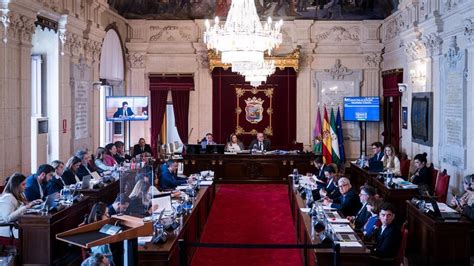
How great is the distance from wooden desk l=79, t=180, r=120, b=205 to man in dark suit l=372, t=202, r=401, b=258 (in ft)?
16.6

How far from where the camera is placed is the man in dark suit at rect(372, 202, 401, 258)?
6.21 m

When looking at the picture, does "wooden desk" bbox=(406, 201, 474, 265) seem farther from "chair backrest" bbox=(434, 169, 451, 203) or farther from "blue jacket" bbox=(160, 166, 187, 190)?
"blue jacket" bbox=(160, 166, 187, 190)

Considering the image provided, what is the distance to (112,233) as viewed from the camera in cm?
430

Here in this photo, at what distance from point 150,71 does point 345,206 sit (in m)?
11.0

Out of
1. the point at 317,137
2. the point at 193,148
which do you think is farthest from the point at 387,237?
the point at 317,137

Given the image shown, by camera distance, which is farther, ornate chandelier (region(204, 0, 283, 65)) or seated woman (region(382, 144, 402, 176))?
seated woman (region(382, 144, 402, 176))

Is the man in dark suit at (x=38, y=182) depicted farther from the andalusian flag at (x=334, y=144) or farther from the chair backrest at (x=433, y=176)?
the andalusian flag at (x=334, y=144)

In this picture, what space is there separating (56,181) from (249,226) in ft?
→ 11.5

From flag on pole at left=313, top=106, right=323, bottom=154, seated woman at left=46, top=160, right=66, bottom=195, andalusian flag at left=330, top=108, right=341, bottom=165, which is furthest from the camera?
flag on pole at left=313, top=106, right=323, bottom=154

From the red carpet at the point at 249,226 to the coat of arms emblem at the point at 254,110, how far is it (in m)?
3.09

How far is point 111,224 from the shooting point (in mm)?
4516

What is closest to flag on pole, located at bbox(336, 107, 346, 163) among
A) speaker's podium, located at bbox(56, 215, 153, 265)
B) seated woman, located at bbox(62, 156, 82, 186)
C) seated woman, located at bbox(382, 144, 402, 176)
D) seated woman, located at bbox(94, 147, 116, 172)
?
seated woman, located at bbox(382, 144, 402, 176)

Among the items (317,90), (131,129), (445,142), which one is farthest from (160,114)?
(445,142)

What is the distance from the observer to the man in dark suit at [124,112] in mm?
15570
